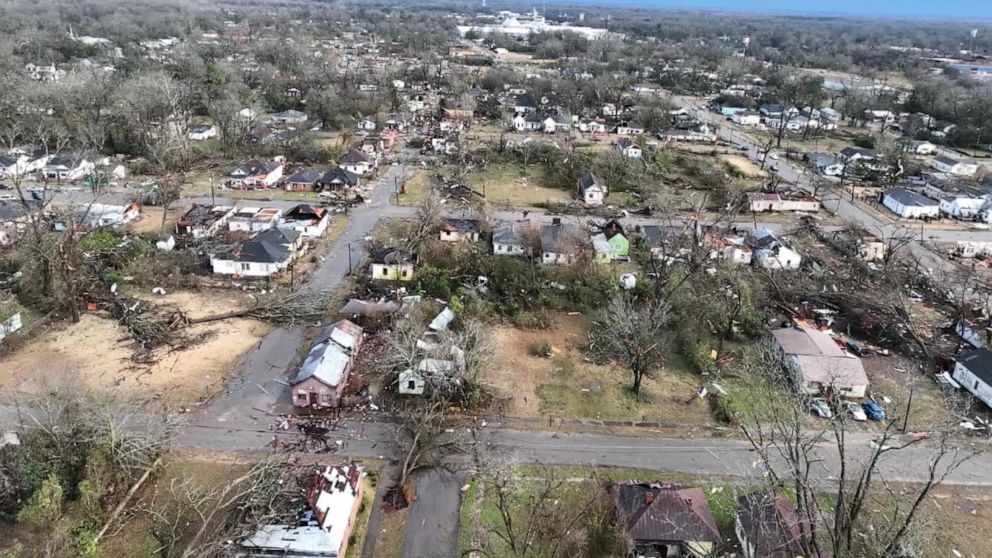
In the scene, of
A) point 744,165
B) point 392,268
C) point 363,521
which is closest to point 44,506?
point 363,521

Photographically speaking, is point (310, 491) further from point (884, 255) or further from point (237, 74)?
point (237, 74)

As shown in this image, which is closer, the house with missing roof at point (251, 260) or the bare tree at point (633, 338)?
the bare tree at point (633, 338)

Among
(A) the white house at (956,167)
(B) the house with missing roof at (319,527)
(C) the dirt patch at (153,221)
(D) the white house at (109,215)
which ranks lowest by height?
(A) the white house at (956,167)

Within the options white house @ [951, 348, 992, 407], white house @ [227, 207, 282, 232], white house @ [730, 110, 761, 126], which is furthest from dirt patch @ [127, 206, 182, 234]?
white house @ [730, 110, 761, 126]

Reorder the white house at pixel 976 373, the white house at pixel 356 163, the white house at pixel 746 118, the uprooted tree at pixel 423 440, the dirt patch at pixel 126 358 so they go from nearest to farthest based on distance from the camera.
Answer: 1. the uprooted tree at pixel 423 440
2. the dirt patch at pixel 126 358
3. the white house at pixel 976 373
4. the white house at pixel 356 163
5. the white house at pixel 746 118

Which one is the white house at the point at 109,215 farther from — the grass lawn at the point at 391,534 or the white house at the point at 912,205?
the white house at the point at 912,205

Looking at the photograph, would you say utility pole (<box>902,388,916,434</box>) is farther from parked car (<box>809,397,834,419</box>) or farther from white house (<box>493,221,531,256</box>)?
white house (<box>493,221,531,256</box>)

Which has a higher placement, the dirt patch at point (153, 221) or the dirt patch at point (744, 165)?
the dirt patch at point (153, 221)

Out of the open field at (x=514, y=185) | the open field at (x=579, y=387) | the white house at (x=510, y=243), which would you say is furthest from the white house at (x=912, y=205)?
the open field at (x=579, y=387)
